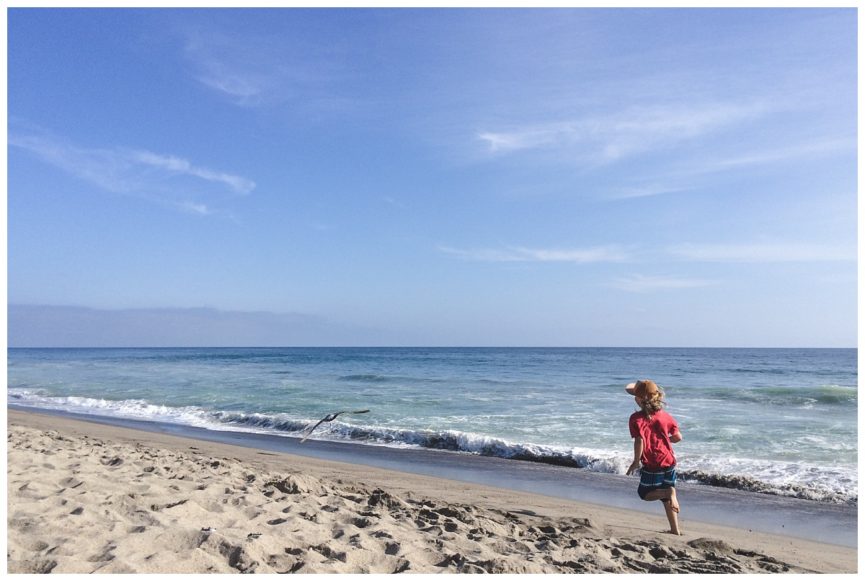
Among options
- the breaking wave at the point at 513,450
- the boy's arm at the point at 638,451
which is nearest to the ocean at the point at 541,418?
the breaking wave at the point at 513,450

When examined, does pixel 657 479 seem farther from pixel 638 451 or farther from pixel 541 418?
pixel 541 418

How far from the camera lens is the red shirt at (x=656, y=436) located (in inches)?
203

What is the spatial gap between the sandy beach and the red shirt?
73cm

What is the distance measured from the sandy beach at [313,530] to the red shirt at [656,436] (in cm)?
73

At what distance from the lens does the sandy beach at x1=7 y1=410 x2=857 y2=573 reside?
3.76m

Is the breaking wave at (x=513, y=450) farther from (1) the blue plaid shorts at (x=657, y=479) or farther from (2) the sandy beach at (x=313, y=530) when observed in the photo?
(1) the blue plaid shorts at (x=657, y=479)

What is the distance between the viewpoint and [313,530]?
4.44m

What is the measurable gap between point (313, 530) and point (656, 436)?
3.20 m

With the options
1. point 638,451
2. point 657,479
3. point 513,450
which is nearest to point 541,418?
point 513,450

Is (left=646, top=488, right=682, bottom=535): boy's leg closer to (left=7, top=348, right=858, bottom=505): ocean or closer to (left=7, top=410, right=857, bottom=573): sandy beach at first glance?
(left=7, top=410, right=857, bottom=573): sandy beach

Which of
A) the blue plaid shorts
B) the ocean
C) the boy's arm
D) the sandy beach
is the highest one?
the boy's arm

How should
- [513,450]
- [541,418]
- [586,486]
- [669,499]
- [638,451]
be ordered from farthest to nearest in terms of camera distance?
[541,418] → [513,450] → [586,486] → [669,499] → [638,451]

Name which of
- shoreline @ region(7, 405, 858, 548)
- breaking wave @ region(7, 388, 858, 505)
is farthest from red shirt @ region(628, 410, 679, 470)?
breaking wave @ region(7, 388, 858, 505)

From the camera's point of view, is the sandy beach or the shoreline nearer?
the sandy beach
